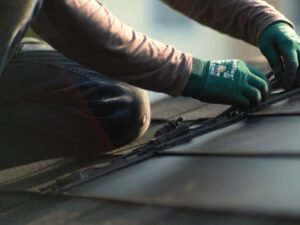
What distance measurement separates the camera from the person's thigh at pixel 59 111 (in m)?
1.98

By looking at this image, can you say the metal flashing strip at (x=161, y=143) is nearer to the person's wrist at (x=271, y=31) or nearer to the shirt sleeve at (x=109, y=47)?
the shirt sleeve at (x=109, y=47)

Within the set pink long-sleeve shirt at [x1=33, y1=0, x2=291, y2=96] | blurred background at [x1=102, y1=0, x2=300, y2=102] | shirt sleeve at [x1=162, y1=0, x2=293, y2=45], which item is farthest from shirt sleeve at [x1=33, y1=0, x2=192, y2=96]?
blurred background at [x1=102, y1=0, x2=300, y2=102]

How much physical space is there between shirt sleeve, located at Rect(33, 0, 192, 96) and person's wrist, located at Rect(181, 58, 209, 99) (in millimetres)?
21

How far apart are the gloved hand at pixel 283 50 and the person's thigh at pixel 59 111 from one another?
0.49 m

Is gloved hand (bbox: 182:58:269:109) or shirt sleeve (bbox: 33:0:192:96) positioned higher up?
shirt sleeve (bbox: 33:0:192:96)

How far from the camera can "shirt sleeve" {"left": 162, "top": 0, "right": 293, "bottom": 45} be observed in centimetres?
198

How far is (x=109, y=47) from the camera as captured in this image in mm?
1587

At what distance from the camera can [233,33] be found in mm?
2172

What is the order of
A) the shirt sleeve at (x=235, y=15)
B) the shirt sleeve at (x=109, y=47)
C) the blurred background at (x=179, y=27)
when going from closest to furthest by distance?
the shirt sleeve at (x=109, y=47) → the shirt sleeve at (x=235, y=15) → the blurred background at (x=179, y=27)

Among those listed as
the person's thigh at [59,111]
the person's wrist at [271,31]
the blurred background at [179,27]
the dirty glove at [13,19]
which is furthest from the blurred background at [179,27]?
the dirty glove at [13,19]

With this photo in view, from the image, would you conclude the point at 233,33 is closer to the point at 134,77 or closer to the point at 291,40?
the point at 291,40

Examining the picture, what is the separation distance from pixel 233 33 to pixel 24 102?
0.81 metres

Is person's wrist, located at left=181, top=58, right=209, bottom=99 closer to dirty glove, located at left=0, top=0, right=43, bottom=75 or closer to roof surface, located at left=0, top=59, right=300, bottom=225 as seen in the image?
roof surface, located at left=0, top=59, right=300, bottom=225

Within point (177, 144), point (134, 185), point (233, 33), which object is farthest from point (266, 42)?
point (134, 185)
